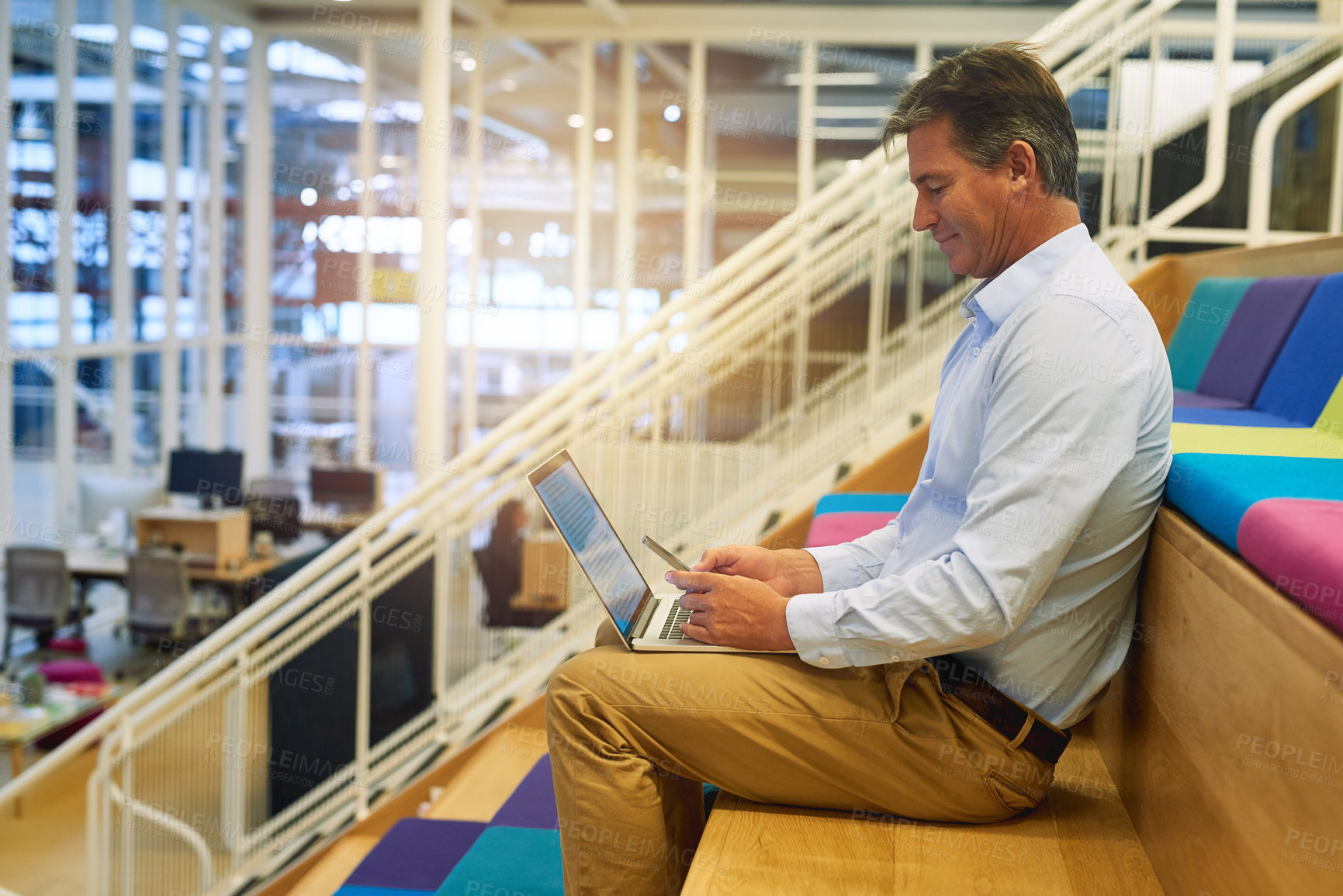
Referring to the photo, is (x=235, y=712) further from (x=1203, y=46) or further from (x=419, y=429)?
(x=1203, y=46)

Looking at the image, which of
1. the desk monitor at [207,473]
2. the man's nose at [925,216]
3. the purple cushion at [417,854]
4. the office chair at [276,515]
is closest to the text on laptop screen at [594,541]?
the man's nose at [925,216]

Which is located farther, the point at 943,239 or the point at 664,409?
the point at 664,409

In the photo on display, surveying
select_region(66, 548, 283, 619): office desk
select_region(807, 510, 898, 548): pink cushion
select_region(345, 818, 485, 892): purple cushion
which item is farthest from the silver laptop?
select_region(66, 548, 283, 619): office desk

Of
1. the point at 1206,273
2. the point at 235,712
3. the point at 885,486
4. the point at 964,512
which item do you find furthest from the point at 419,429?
the point at 964,512

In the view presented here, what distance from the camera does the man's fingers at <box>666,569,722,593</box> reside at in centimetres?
143

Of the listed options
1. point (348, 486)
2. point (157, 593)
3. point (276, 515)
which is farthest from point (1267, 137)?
point (276, 515)

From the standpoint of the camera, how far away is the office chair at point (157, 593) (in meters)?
6.55

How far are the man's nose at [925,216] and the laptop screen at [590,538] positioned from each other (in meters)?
0.67

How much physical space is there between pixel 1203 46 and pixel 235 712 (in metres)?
7.07

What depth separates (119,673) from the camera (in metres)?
6.92

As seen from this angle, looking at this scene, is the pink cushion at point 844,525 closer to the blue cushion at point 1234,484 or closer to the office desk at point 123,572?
the blue cushion at point 1234,484

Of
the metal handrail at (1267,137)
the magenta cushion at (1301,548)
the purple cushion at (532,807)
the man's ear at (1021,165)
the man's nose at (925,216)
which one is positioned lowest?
the purple cushion at (532,807)

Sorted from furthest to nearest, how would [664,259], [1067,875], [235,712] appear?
[664,259] < [235,712] < [1067,875]

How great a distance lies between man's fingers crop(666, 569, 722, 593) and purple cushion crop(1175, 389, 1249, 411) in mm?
1844
